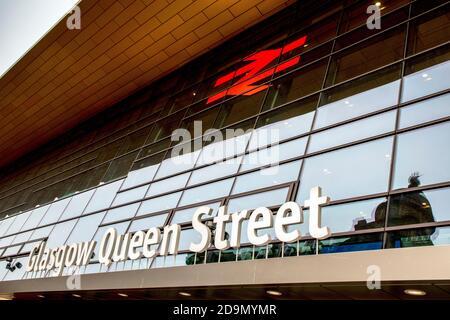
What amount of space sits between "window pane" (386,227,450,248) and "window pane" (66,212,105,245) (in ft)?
32.8

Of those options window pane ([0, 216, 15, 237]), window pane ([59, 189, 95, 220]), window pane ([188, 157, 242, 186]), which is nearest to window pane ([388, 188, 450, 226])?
window pane ([188, 157, 242, 186])

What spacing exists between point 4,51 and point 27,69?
1.25 m

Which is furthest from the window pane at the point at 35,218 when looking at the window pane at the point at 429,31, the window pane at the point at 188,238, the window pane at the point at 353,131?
the window pane at the point at 429,31

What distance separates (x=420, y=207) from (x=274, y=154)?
13.6ft

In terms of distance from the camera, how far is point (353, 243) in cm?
648

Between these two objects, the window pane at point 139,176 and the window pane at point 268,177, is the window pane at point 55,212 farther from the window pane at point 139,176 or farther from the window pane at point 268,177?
the window pane at point 268,177

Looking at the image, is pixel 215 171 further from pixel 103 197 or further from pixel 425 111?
pixel 103 197

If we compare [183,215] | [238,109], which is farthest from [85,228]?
[238,109]

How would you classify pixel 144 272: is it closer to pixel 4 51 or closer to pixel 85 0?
pixel 85 0

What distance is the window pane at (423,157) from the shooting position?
6344mm

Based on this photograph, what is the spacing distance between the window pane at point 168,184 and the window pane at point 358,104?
4.35m

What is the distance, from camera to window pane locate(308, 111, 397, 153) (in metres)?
7.95
